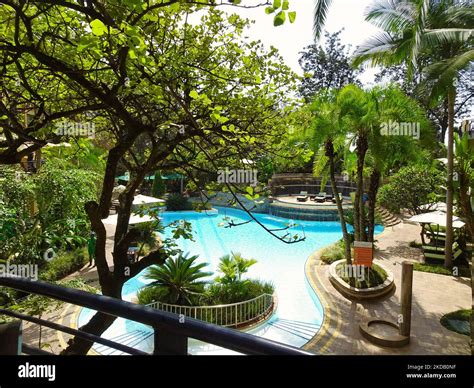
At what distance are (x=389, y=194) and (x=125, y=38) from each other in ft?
61.8

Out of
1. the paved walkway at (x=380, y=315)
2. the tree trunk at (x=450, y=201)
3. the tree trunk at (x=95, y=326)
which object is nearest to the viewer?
the tree trunk at (x=95, y=326)

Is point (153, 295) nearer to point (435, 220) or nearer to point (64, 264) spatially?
point (64, 264)

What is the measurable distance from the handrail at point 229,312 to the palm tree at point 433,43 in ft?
20.6

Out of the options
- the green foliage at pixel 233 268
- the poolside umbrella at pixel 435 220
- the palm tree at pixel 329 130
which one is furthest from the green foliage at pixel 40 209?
the poolside umbrella at pixel 435 220

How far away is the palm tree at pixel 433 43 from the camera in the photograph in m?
9.56

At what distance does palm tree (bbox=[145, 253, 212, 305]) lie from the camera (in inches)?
356

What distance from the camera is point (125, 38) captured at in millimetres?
2127

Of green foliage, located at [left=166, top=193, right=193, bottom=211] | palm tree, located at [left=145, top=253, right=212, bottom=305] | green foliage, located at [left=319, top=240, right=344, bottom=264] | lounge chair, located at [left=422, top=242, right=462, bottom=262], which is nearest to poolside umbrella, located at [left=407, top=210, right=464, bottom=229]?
lounge chair, located at [left=422, top=242, right=462, bottom=262]

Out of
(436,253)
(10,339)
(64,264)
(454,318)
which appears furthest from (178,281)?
(436,253)

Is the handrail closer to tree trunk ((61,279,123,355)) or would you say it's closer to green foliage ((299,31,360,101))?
tree trunk ((61,279,123,355))

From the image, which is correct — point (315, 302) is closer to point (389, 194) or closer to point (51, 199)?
point (51, 199)

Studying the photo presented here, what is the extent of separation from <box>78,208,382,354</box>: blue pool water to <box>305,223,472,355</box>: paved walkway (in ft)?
1.31

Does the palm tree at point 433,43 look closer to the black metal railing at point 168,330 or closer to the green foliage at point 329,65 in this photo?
the black metal railing at point 168,330
